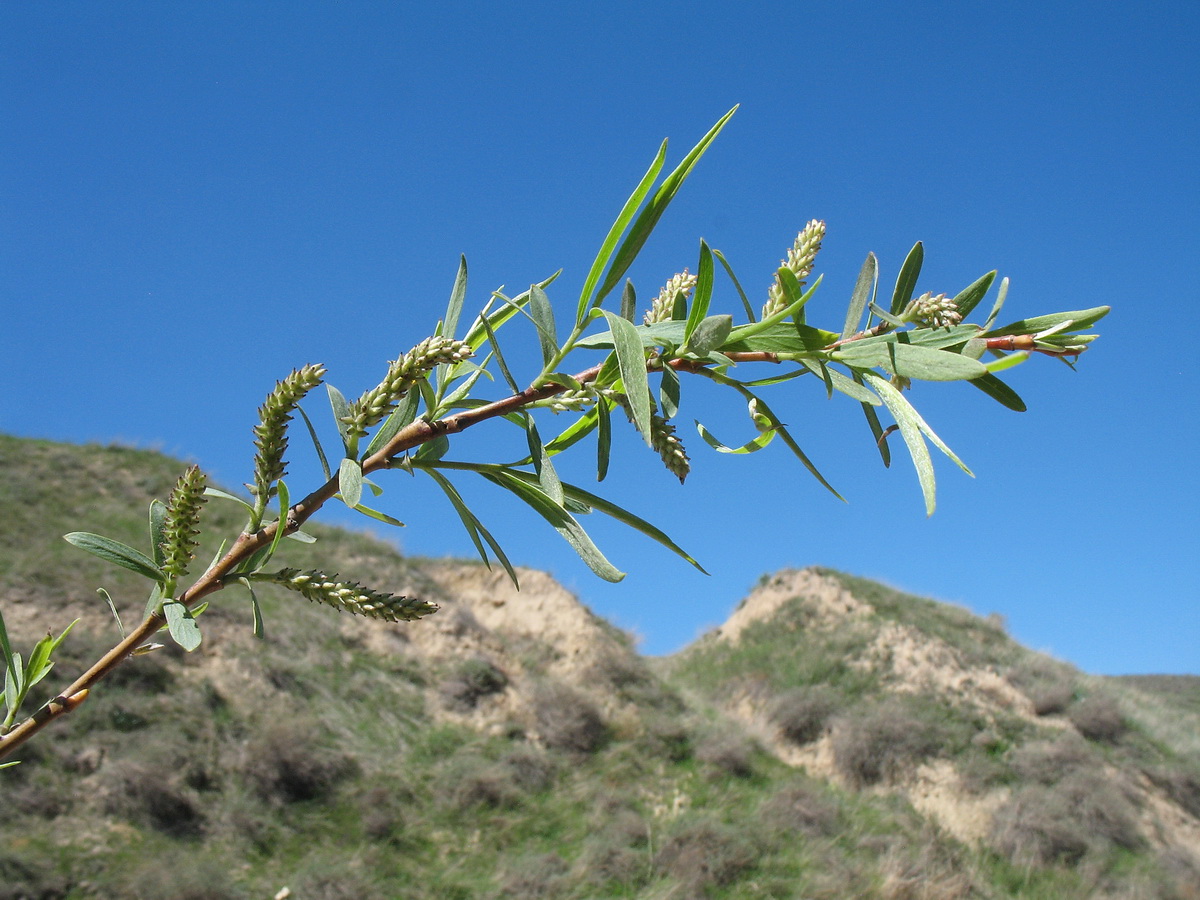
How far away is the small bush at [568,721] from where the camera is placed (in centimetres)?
1042

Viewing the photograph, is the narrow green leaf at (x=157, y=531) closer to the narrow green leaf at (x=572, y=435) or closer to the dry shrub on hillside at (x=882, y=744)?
the narrow green leaf at (x=572, y=435)

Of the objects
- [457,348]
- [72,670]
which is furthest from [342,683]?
[457,348]

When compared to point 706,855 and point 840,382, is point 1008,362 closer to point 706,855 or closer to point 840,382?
point 840,382

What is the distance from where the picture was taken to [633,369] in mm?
520

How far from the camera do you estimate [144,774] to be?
7238 millimetres

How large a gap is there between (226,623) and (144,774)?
2.99 metres

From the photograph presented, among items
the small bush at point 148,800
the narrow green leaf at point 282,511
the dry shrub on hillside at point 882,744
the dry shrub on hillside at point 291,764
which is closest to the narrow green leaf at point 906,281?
the narrow green leaf at point 282,511

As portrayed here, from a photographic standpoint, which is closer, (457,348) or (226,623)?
(457,348)

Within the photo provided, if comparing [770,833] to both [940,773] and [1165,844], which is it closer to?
[940,773]

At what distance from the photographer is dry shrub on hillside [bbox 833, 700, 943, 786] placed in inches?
433

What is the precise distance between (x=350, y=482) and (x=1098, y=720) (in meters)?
15.0

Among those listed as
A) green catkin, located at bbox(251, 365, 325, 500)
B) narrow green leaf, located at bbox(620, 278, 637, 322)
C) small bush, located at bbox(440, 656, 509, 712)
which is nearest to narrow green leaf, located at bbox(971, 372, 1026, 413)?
narrow green leaf, located at bbox(620, 278, 637, 322)

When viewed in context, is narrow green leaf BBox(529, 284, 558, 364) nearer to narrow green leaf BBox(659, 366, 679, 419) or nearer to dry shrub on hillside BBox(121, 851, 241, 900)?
narrow green leaf BBox(659, 366, 679, 419)

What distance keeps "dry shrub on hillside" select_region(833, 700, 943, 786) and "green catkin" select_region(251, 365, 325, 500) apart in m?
12.0
